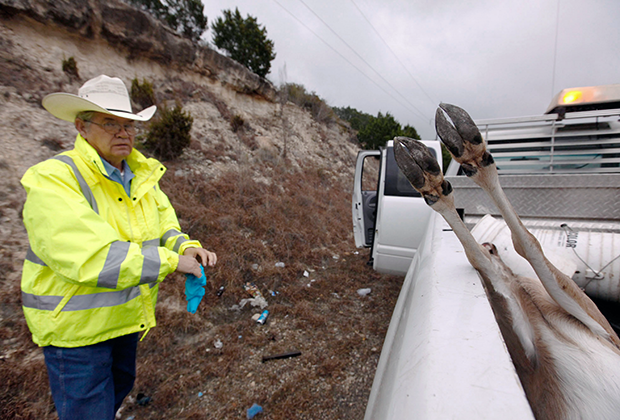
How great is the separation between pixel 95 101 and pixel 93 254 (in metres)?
0.93

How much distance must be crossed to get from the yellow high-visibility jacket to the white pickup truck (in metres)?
1.11

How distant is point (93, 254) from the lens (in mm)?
1162

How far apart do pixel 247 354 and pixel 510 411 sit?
2761 millimetres

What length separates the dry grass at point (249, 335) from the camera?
230cm

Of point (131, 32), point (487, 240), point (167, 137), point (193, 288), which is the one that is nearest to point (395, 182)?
point (487, 240)

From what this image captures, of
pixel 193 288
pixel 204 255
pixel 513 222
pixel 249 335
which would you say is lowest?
pixel 249 335

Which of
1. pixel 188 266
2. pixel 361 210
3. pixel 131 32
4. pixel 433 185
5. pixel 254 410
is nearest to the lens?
pixel 433 185

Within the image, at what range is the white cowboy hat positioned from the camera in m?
1.48

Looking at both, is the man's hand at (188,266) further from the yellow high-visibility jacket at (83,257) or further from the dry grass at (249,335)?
the dry grass at (249,335)

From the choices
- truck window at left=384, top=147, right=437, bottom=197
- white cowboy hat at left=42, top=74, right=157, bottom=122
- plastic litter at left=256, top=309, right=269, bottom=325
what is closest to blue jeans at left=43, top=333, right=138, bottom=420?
white cowboy hat at left=42, top=74, right=157, bottom=122

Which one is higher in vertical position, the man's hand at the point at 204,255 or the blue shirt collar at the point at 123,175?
the blue shirt collar at the point at 123,175

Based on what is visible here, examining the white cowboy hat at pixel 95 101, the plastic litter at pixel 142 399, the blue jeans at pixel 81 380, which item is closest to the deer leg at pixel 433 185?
the white cowboy hat at pixel 95 101

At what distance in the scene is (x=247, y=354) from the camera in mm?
2928

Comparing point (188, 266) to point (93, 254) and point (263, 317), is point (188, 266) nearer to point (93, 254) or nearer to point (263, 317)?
point (93, 254)
